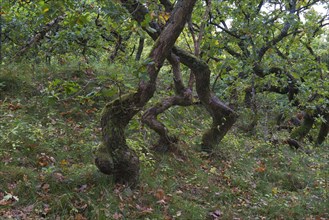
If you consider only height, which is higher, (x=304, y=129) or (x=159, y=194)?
(x=304, y=129)

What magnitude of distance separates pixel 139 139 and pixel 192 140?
1.95 metres

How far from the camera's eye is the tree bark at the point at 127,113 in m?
4.10

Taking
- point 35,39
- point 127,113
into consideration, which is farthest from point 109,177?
point 35,39

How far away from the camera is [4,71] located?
7.11m

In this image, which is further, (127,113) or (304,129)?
(304,129)

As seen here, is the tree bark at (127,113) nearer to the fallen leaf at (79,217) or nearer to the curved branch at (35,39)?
the fallen leaf at (79,217)

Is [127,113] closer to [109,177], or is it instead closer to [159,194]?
[109,177]

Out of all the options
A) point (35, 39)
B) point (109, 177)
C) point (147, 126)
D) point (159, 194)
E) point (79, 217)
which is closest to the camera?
point (79, 217)

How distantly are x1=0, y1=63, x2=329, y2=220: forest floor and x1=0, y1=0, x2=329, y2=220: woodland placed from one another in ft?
0.07

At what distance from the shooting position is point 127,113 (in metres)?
4.37

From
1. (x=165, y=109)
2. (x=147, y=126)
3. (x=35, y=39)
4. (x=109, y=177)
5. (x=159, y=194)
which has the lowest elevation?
(x=109, y=177)

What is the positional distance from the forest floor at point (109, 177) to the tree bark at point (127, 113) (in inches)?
7.7

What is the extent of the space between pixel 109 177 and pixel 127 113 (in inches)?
36.9

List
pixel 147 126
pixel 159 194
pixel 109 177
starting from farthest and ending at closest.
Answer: pixel 147 126 < pixel 159 194 < pixel 109 177
